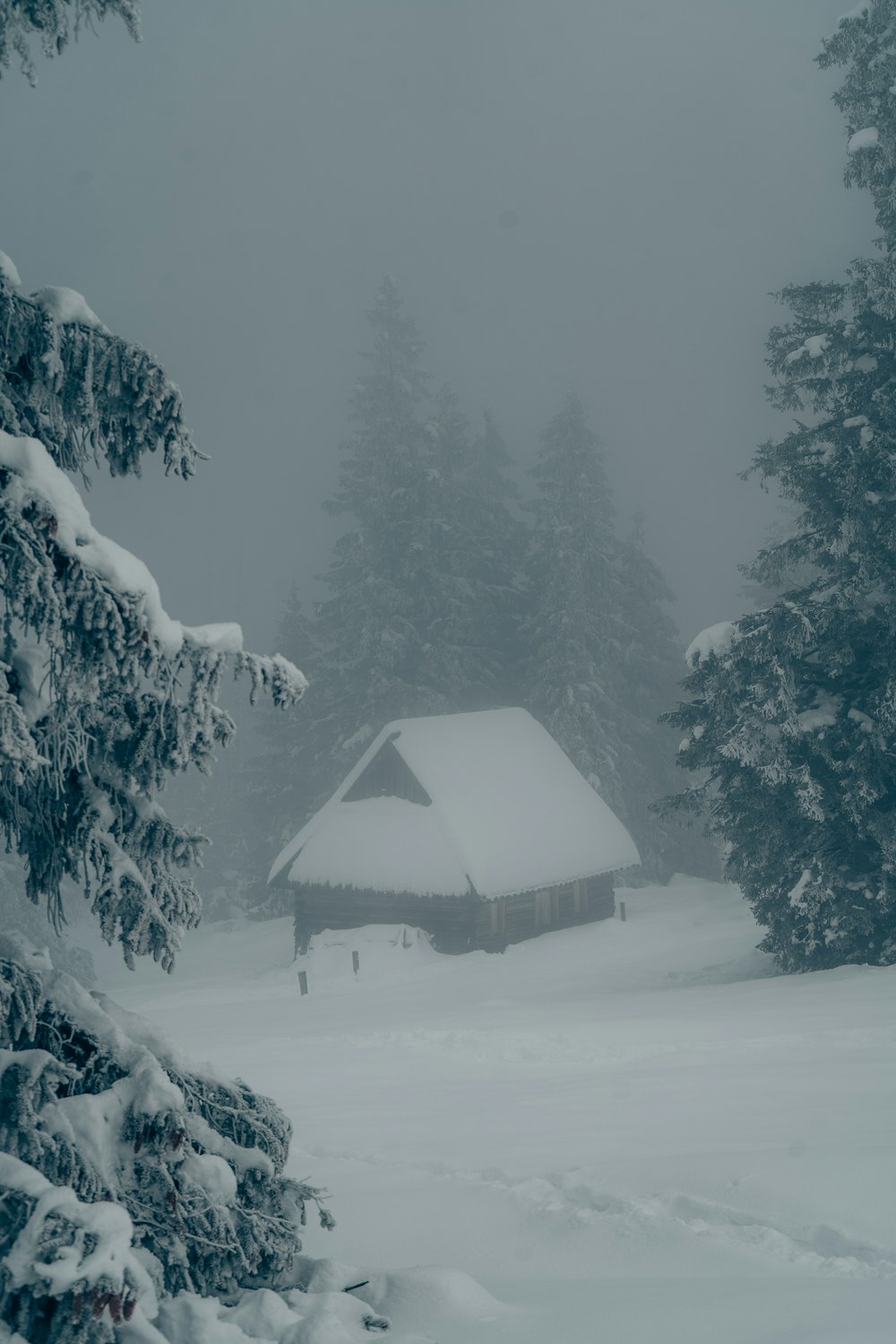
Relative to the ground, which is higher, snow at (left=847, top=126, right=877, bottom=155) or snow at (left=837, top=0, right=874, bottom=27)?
snow at (left=837, top=0, right=874, bottom=27)

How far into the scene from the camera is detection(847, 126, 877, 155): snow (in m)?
15.5

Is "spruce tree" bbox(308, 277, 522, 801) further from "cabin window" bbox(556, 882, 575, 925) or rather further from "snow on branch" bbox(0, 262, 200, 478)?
"snow on branch" bbox(0, 262, 200, 478)

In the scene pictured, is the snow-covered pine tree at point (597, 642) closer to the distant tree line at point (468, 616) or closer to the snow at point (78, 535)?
the distant tree line at point (468, 616)

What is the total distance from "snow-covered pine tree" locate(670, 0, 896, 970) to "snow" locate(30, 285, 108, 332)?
12.7 metres

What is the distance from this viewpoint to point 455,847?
1025 inches

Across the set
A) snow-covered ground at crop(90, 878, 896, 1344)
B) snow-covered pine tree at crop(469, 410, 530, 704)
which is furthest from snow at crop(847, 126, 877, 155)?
snow-covered pine tree at crop(469, 410, 530, 704)

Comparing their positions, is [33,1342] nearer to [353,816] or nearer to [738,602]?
[353,816]

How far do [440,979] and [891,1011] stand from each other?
13.3m

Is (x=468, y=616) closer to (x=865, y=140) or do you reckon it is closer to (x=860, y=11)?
(x=865, y=140)

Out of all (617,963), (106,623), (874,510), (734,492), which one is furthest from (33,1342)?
(734,492)

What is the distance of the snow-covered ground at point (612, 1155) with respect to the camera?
173 inches

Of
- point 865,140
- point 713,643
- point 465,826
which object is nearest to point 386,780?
point 465,826

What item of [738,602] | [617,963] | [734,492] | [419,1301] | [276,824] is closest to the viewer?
[419,1301]

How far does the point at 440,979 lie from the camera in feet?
74.5
